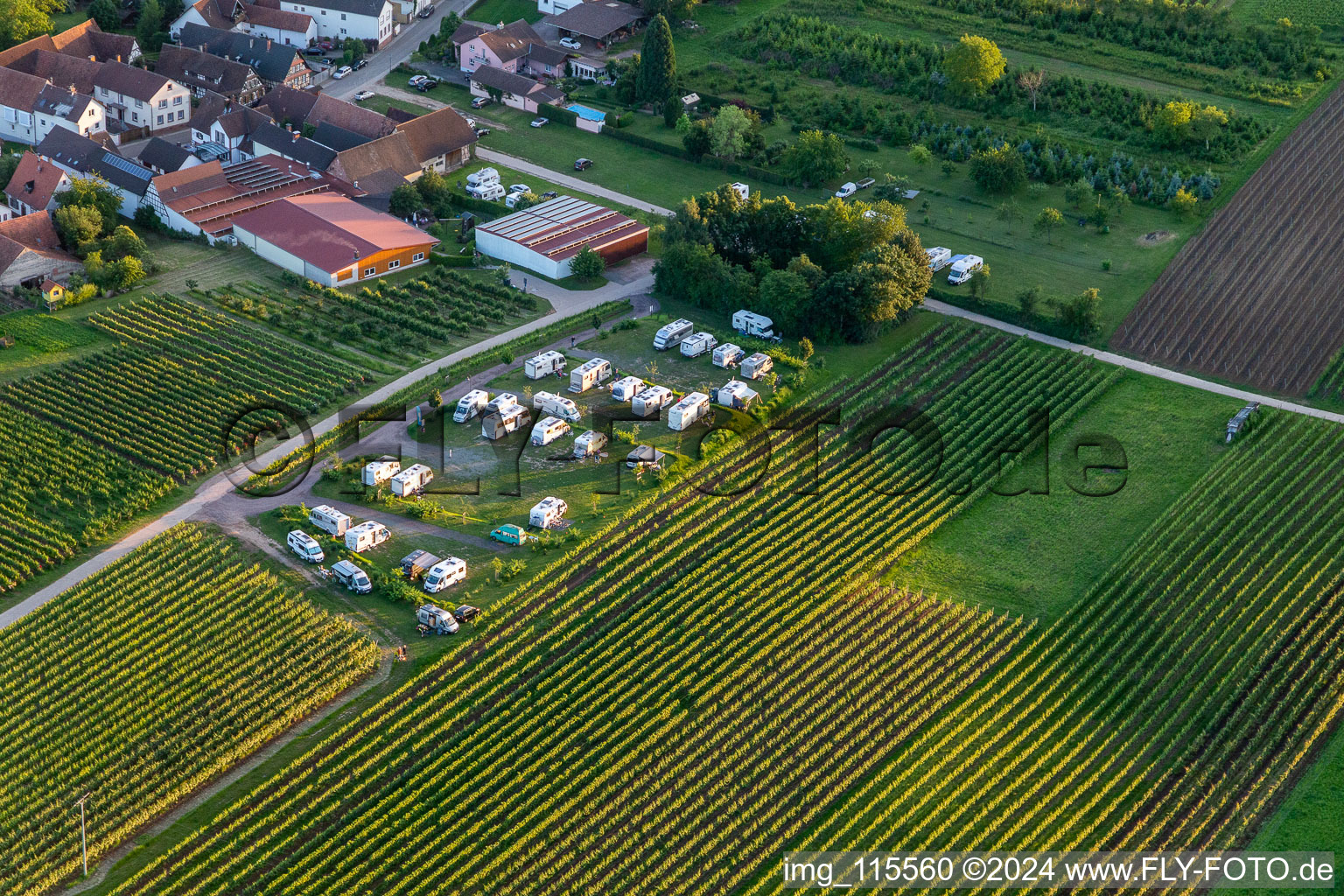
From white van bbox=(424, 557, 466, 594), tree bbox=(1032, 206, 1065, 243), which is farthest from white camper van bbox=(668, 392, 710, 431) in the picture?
tree bbox=(1032, 206, 1065, 243)

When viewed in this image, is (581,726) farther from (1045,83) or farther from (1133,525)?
(1045,83)

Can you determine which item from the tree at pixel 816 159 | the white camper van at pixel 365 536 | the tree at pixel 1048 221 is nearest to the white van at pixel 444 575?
the white camper van at pixel 365 536

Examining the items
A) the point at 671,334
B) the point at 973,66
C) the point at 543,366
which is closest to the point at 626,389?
the point at 543,366

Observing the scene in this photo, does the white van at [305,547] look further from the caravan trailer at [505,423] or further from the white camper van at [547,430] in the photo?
the white camper van at [547,430]

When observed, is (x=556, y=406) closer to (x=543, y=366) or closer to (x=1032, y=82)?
(x=543, y=366)

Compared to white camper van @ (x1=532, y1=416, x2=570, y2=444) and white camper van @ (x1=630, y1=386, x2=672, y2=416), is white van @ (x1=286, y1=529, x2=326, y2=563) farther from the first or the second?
white camper van @ (x1=630, y1=386, x2=672, y2=416)

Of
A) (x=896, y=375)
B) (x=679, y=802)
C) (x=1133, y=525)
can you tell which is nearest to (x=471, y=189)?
(x=896, y=375)
